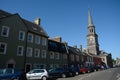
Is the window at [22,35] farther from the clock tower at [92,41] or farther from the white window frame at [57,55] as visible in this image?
the clock tower at [92,41]

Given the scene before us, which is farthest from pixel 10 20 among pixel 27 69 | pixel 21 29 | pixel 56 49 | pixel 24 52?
pixel 56 49

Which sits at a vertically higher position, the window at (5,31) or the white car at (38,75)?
the window at (5,31)

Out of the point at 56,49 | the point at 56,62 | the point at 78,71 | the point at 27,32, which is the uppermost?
the point at 27,32

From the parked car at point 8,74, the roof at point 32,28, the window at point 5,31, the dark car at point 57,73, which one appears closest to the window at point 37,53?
the roof at point 32,28

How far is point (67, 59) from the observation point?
4238 cm

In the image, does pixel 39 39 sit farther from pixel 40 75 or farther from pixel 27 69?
pixel 40 75

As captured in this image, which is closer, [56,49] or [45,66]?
[45,66]

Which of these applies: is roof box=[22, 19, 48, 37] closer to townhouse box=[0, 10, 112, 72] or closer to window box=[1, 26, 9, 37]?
townhouse box=[0, 10, 112, 72]

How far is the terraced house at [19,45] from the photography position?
77.9 ft

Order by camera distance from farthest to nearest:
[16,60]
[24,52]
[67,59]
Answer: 1. [67,59]
2. [24,52]
3. [16,60]

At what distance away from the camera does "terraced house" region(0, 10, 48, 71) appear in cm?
2373

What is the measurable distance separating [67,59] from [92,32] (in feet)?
208

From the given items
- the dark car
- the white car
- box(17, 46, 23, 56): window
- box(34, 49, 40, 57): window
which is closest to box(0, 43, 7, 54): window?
box(17, 46, 23, 56): window

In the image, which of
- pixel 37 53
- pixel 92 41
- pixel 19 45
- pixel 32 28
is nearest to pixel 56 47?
pixel 37 53
